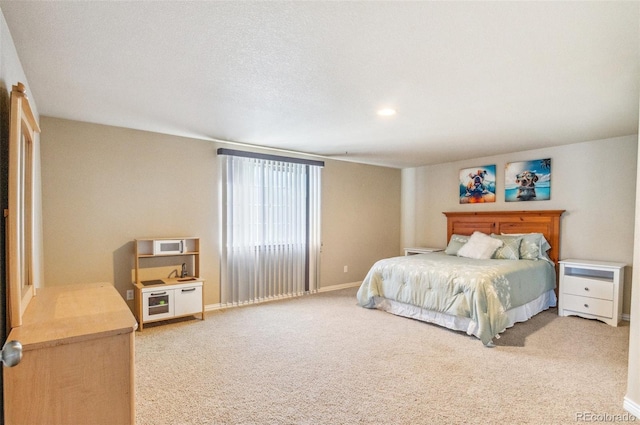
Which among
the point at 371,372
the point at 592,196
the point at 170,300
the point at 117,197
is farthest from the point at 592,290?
the point at 117,197

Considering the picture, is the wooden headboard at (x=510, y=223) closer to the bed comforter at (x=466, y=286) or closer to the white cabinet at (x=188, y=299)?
the bed comforter at (x=466, y=286)

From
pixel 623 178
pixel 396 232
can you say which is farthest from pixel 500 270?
pixel 396 232

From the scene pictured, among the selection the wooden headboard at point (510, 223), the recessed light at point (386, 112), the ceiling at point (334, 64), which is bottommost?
the wooden headboard at point (510, 223)

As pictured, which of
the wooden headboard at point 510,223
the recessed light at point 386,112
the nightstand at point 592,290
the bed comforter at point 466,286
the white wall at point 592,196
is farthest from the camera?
the wooden headboard at point 510,223

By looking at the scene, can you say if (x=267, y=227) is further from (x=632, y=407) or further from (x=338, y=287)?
(x=632, y=407)

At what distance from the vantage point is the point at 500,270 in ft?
12.2

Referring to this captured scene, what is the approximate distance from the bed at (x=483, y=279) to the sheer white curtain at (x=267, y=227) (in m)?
1.23

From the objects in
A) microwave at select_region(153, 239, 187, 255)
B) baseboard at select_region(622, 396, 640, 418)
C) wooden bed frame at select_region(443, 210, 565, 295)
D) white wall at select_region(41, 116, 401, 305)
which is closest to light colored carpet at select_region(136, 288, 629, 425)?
baseboard at select_region(622, 396, 640, 418)

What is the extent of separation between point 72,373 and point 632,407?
3083mm

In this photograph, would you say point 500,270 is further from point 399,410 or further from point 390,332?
point 399,410

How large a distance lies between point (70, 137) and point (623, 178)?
6410 millimetres

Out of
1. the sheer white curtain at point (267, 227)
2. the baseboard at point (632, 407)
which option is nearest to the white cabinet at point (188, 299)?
the sheer white curtain at point (267, 227)

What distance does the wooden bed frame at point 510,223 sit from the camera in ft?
15.1

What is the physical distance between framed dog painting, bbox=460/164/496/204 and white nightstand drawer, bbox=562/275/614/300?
167 cm
